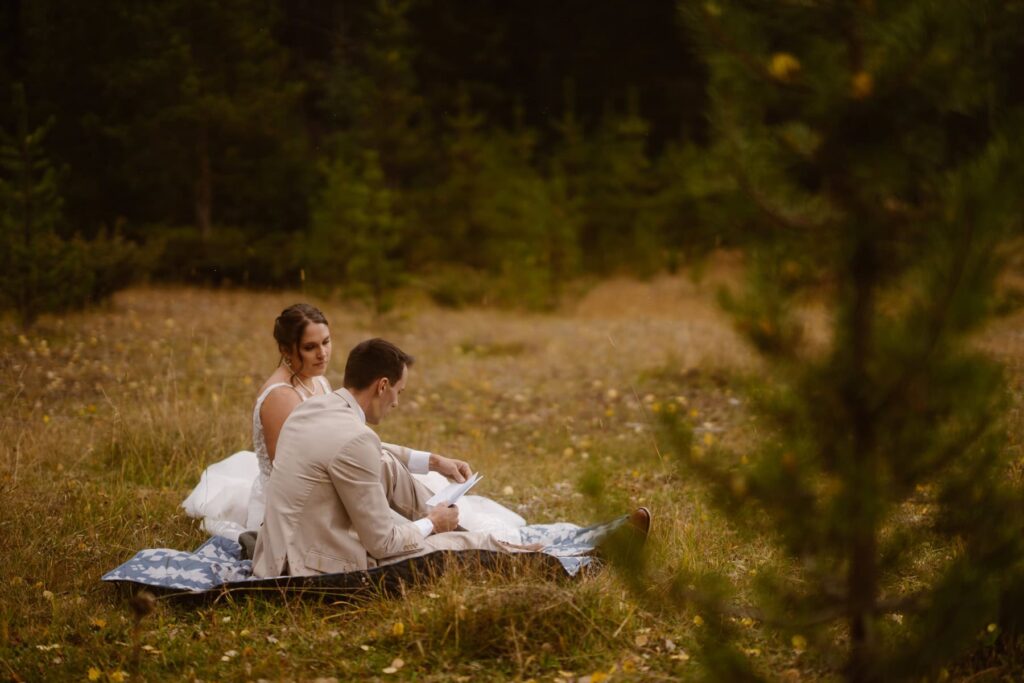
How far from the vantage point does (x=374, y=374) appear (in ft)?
14.5

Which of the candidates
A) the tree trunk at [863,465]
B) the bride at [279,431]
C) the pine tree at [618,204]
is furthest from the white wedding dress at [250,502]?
the pine tree at [618,204]

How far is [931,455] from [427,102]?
20280 mm


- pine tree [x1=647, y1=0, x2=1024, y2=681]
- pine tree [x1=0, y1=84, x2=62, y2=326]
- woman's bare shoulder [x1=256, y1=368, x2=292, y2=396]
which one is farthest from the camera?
pine tree [x1=0, y1=84, x2=62, y2=326]

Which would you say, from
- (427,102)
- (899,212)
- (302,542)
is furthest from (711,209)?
(427,102)

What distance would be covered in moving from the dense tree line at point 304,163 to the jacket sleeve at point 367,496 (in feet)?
32.3

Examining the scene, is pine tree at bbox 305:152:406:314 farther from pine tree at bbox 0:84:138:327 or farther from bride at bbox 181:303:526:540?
bride at bbox 181:303:526:540

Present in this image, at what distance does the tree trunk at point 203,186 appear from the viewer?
17453 millimetres

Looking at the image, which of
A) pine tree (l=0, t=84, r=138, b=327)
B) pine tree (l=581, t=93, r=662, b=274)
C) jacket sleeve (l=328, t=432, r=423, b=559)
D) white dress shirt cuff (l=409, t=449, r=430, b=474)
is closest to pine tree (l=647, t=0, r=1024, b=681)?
→ jacket sleeve (l=328, t=432, r=423, b=559)

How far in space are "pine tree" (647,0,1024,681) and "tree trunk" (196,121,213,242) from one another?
1634 centimetres

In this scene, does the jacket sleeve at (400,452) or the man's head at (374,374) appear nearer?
the man's head at (374,374)

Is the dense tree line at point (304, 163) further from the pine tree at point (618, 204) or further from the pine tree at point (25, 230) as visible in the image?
the pine tree at point (25, 230)

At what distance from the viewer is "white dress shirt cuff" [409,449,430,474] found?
5.20m

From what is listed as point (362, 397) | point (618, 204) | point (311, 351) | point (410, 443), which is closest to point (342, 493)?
point (362, 397)

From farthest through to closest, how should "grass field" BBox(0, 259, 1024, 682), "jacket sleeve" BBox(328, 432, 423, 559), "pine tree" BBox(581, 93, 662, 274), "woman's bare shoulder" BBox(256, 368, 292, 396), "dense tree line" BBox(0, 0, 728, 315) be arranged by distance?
"pine tree" BBox(581, 93, 662, 274), "dense tree line" BBox(0, 0, 728, 315), "woman's bare shoulder" BBox(256, 368, 292, 396), "jacket sleeve" BBox(328, 432, 423, 559), "grass field" BBox(0, 259, 1024, 682)
